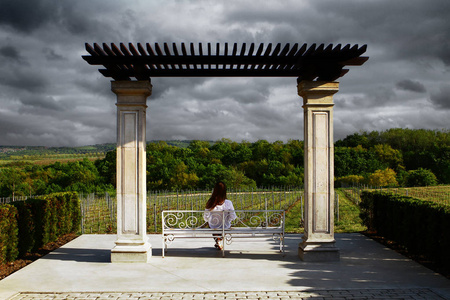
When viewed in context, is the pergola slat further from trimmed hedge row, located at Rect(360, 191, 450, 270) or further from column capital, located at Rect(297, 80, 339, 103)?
trimmed hedge row, located at Rect(360, 191, 450, 270)

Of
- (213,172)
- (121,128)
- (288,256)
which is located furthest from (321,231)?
(213,172)

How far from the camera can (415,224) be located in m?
7.49

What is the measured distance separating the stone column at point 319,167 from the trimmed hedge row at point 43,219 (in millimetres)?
5489

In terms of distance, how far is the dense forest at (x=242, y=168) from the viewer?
41.1m

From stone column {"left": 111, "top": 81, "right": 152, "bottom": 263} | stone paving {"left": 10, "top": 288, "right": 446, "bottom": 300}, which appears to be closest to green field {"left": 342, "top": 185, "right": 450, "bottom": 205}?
stone paving {"left": 10, "top": 288, "right": 446, "bottom": 300}

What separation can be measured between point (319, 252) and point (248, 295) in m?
2.27

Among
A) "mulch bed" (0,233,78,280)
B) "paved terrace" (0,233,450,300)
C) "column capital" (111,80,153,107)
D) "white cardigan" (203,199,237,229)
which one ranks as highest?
"column capital" (111,80,153,107)

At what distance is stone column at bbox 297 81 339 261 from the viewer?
22.5ft

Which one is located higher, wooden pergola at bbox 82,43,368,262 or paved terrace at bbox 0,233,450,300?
wooden pergola at bbox 82,43,368,262

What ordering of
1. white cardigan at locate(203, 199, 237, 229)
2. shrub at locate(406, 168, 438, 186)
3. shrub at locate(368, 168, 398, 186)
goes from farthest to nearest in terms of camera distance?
shrub at locate(368, 168, 398, 186), shrub at locate(406, 168, 438, 186), white cardigan at locate(203, 199, 237, 229)

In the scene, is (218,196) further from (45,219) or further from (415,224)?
(45,219)

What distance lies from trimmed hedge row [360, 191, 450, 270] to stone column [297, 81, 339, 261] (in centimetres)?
171

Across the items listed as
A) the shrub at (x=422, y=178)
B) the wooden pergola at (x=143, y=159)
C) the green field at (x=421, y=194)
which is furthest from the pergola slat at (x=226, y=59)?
the shrub at (x=422, y=178)

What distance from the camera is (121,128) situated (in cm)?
687
